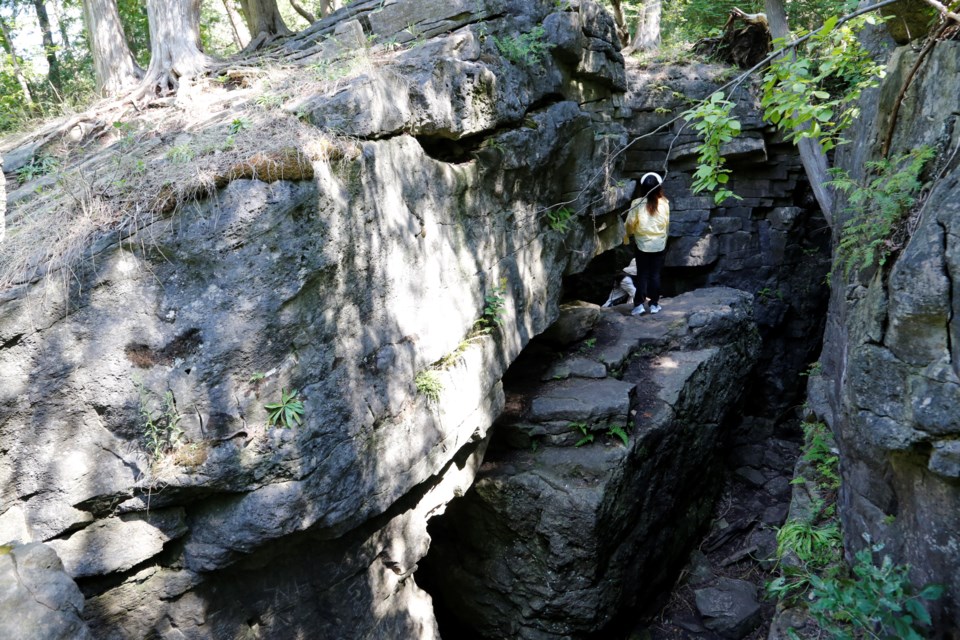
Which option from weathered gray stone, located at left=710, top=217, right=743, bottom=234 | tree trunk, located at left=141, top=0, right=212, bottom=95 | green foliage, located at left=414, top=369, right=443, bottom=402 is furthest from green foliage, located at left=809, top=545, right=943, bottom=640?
weathered gray stone, located at left=710, top=217, right=743, bottom=234

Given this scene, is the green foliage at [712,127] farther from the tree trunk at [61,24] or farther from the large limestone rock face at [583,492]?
the tree trunk at [61,24]

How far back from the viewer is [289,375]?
4.71 metres

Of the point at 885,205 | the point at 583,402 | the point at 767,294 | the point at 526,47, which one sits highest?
the point at 526,47

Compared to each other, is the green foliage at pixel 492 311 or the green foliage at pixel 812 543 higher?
the green foliage at pixel 492 311

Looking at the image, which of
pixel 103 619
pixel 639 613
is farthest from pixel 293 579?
pixel 639 613

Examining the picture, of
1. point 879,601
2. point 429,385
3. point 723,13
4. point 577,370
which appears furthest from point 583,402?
point 723,13

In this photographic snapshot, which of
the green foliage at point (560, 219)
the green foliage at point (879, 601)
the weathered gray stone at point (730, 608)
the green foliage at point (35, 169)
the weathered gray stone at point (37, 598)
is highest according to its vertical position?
the green foliage at point (35, 169)

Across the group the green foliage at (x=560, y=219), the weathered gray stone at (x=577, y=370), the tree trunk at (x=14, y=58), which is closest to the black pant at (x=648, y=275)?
the green foliage at (x=560, y=219)

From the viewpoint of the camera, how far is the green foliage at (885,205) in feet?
16.0

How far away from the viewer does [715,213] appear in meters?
13.1

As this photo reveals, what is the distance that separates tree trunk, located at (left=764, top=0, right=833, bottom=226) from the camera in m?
10.1

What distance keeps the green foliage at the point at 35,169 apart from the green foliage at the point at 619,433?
634 centimetres

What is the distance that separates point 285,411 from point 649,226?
6668 millimetres

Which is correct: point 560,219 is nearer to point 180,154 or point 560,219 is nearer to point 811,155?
point 180,154
